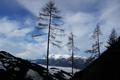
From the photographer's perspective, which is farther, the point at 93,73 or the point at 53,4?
the point at 53,4

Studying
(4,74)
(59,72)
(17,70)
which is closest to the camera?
(4,74)

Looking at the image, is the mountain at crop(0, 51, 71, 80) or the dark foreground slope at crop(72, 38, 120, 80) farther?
the mountain at crop(0, 51, 71, 80)

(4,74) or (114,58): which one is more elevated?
(114,58)

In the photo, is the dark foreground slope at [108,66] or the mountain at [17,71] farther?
the mountain at [17,71]

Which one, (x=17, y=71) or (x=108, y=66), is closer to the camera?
(x=108, y=66)

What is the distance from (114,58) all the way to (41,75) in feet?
67.6

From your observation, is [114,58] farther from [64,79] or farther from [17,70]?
[64,79]

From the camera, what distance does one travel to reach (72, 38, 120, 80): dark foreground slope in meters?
17.2

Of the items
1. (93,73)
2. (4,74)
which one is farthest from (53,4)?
(93,73)

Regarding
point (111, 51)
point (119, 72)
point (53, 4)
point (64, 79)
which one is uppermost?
point (53, 4)

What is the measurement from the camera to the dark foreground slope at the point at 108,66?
17.2 meters

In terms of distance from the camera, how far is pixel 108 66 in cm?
1825

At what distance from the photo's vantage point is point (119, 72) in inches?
648

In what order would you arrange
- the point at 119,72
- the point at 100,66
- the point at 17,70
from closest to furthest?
the point at 119,72
the point at 100,66
the point at 17,70
